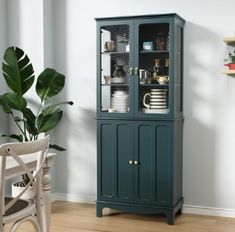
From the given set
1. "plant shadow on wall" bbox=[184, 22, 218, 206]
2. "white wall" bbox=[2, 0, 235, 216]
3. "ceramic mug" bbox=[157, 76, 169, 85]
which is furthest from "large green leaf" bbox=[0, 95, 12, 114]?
"plant shadow on wall" bbox=[184, 22, 218, 206]

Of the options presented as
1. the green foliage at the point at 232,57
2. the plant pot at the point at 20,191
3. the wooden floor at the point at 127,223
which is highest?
the green foliage at the point at 232,57

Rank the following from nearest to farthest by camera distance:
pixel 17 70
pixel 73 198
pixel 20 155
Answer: pixel 20 155
pixel 17 70
pixel 73 198

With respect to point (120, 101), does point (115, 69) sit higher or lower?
higher

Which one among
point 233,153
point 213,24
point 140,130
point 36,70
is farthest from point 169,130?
point 36,70

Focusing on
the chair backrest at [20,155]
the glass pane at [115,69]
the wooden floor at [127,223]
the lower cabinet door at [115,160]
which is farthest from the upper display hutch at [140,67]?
the chair backrest at [20,155]

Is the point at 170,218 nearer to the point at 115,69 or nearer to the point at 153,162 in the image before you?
the point at 153,162

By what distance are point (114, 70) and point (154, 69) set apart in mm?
382

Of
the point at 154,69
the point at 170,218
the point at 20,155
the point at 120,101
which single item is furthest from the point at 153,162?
the point at 20,155

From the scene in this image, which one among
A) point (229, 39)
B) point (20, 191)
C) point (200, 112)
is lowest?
point (20, 191)

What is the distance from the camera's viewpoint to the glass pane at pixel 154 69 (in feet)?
13.1

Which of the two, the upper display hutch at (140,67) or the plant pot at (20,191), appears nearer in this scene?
the plant pot at (20,191)

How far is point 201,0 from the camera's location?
4.09 meters

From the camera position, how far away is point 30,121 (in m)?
4.13

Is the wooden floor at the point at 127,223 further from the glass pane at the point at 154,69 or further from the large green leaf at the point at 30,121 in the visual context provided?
the glass pane at the point at 154,69
